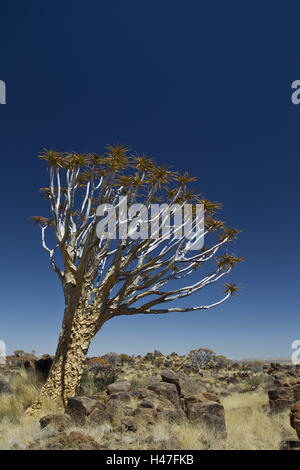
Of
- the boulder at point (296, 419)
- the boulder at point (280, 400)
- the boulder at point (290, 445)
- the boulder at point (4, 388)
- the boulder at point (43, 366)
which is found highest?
the boulder at point (43, 366)

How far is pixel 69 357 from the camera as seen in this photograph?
773 centimetres

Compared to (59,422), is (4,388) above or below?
below

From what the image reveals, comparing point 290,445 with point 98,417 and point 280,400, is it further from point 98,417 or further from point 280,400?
point 280,400

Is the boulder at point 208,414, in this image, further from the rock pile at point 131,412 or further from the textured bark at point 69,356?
the textured bark at point 69,356

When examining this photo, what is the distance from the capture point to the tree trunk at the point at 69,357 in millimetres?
7469

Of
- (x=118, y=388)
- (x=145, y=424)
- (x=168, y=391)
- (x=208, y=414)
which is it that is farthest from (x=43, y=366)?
(x=208, y=414)

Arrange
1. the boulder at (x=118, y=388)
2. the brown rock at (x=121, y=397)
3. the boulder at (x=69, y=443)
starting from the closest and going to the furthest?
the boulder at (x=69, y=443) → the brown rock at (x=121, y=397) → the boulder at (x=118, y=388)

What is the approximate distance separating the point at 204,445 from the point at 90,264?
5.18 metres

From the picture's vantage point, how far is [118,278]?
8.98 m

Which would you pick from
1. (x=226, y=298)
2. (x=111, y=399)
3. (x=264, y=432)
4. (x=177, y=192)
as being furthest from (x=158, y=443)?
A: (x=177, y=192)

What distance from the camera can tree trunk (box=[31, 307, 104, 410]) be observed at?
A: 7469 mm

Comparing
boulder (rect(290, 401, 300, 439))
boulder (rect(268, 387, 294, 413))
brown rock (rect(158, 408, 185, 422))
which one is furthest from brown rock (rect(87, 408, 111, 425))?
boulder (rect(268, 387, 294, 413))

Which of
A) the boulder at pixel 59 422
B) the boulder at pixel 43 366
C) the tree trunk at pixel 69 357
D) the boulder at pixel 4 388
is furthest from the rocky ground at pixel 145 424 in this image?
the boulder at pixel 4 388
